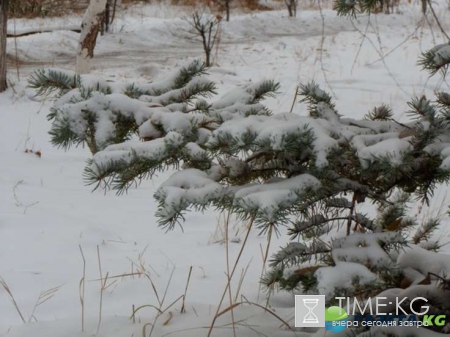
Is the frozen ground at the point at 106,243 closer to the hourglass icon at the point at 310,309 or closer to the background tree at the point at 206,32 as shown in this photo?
the hourglass icon at the point at 310,309

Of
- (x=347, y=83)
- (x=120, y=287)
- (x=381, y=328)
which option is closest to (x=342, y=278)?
(x=381, y=328)

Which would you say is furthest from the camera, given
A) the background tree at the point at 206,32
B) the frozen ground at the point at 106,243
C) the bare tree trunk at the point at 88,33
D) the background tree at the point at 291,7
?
the background tree at the point at 291,7

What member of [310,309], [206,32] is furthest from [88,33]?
[310,309]

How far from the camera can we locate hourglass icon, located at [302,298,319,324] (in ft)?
6.48

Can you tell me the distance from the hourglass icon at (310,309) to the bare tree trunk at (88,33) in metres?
5.94

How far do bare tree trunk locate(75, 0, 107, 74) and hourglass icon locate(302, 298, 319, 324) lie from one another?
5940 mm

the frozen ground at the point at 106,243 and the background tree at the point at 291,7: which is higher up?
the background tree at the point at 291,7

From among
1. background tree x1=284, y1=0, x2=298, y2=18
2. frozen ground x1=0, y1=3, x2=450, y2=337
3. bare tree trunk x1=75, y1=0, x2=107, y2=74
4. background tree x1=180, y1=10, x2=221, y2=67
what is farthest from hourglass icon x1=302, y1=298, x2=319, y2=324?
background tree x1=284, y1=0, x2=298, y2=18

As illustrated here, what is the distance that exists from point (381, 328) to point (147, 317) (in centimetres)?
95

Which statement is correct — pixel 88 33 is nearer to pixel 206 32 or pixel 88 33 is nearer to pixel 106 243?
pixel 206 32

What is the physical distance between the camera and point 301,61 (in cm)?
1059

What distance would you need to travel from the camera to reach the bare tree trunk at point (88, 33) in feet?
24.2

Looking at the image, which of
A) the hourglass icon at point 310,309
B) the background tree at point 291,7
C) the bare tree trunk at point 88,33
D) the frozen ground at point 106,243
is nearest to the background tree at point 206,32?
the frozen ground at point 106,243

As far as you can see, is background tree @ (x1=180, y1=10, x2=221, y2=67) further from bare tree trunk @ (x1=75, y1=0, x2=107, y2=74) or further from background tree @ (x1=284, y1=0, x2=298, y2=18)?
background tree @ (x1=284, y1=0, x2=298, y2=18)
